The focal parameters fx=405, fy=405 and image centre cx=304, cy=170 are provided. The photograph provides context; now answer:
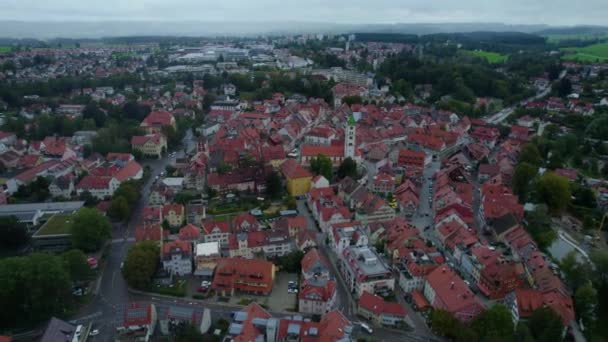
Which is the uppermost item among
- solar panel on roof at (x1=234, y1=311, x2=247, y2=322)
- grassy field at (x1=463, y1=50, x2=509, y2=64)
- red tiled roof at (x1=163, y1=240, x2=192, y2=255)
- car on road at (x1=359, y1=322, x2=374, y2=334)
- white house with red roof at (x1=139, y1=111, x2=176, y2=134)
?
grassy field at (x1=463, y1=50, x2=509, y2=64)

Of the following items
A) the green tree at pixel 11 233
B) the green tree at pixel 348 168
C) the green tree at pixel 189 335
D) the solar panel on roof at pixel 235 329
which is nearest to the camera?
the green tree at pixel 189 335

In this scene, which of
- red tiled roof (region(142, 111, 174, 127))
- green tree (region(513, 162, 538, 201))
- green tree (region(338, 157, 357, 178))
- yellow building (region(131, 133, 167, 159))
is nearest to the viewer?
green tree (region(513, 162, 538, 201))

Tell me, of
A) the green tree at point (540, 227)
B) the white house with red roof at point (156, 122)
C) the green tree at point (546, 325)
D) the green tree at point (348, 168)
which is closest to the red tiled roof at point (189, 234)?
the green tree at point (348, 168)

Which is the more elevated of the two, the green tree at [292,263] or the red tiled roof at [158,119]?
the red tiled roof at [158,119]

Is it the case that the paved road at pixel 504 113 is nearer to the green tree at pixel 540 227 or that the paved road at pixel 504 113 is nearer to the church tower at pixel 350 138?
the church tower at pixel 350 138

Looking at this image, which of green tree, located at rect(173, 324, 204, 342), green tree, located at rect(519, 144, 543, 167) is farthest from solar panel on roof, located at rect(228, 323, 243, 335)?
green tree, located at rect(519, 144, 543, 167)

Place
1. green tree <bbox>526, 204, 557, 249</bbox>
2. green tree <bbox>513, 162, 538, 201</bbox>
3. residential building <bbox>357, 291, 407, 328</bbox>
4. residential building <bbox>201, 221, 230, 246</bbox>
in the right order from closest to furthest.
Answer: residential building <bbox>357, 291, 407, 328</bbox>, residential building <bbox>201, 221, 230, 246</bbox>, green tree <bbox>526, 204, 557, 249</bbox>, green tree <bbox>513, 162, 538, 201</bbox>

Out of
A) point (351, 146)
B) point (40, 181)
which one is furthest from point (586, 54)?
point (40, 181)

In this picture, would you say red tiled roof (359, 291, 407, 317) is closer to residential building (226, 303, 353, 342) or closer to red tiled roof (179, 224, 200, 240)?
residential building (226, 303, 353, 342)

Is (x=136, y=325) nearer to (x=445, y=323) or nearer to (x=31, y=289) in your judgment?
(x=31, y=289)
